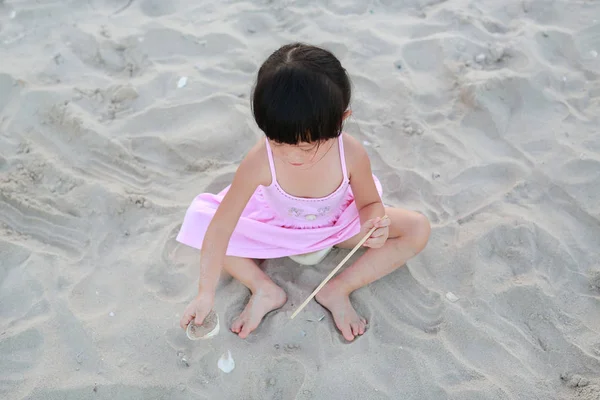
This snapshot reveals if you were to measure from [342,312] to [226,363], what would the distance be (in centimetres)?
39

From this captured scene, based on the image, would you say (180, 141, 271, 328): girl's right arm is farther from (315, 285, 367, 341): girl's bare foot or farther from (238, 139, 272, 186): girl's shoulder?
(315, 285, 367, 341): girl's bare foot

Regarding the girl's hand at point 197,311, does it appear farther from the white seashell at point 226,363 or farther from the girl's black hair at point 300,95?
the girl's black hair at point 300,95

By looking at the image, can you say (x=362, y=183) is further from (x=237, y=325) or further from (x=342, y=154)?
(x=237, y=325)

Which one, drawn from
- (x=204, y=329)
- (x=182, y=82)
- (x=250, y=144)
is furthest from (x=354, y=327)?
(x=182, y=82)

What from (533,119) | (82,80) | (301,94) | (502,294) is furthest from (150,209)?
(533,119)

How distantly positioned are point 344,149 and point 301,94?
434mm

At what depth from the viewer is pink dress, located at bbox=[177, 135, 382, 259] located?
173 cm

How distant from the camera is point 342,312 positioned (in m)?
1.70

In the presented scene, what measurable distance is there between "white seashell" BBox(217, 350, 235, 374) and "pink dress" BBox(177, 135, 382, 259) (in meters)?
0.33

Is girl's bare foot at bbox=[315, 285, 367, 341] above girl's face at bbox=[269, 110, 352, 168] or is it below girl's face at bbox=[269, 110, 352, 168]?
below

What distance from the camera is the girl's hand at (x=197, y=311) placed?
57.6 inches

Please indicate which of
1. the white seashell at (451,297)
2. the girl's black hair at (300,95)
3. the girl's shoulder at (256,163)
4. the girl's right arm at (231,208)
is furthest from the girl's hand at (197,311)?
the white seashell at (451,297)

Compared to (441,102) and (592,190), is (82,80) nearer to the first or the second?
(441,102)

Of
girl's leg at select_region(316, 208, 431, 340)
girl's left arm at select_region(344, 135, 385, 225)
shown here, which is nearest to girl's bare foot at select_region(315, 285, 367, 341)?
girl's leg at select_region(316, 208, 431, 340)
